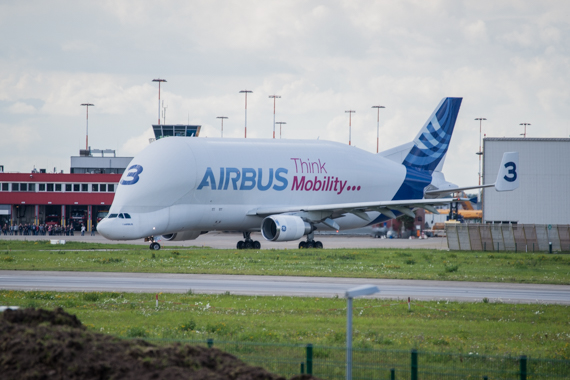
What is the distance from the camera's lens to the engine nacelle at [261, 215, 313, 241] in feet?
166

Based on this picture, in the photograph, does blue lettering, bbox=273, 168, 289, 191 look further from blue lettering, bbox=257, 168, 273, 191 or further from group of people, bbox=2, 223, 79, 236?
group of people, bbox=2, 223, 79, 236

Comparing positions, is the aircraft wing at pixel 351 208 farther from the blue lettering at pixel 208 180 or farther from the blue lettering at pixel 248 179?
the blue lettering at pixel 208 180

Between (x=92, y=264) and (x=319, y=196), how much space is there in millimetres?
22618

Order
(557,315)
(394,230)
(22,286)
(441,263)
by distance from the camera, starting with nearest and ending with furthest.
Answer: (557,315) < (22,286) < (441,263) < (394,230)

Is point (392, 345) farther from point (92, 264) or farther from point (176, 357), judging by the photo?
point (92, 264)

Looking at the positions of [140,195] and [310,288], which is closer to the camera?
[310,288]

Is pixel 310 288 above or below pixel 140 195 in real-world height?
below

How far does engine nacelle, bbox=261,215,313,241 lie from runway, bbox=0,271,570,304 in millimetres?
17081

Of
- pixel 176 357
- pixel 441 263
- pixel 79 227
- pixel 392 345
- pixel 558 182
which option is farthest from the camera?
pixel 79 227

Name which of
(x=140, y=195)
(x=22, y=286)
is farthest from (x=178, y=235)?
(x=22, y=286)

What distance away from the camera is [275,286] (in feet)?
96.3

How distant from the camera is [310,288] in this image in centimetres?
2892

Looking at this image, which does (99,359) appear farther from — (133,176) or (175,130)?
(175,130)

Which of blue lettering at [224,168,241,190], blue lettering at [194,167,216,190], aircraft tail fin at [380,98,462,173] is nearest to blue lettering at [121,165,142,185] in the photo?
blue lettering at [194,167,216,190]
